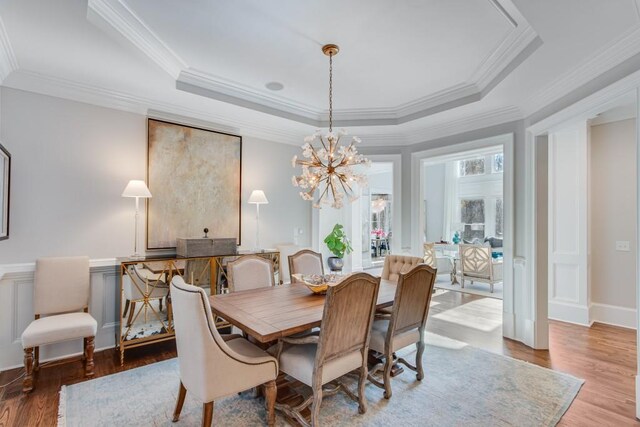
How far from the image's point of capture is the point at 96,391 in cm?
249

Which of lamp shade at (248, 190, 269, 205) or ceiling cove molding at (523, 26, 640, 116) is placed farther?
lamp shade at (248, 190, 269, 205)

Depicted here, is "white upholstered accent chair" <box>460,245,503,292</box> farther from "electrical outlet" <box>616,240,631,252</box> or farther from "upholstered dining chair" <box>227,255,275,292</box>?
"upholstered dining chair" <box>227,255,275,292</box>

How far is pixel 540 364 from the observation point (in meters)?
3.04

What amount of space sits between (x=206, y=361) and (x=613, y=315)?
5.08m

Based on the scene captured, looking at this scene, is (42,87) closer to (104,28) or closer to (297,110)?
(104,28)

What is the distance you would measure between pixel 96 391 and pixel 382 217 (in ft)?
27.2

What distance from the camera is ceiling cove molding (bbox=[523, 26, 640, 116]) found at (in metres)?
2.22

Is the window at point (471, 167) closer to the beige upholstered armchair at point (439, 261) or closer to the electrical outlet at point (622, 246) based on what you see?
the beige upholstered armchair at point (439, 261)

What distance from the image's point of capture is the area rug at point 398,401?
7.07 ft

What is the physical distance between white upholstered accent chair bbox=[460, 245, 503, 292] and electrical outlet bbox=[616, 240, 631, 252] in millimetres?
1917

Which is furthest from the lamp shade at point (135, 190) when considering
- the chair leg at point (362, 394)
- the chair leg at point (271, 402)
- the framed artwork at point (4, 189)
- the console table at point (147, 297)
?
the chair leg at point (362, 394)

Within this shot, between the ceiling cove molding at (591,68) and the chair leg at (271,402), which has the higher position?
the ceiling cove molding at (591,68)

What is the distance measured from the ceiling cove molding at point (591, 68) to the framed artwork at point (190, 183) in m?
3.50

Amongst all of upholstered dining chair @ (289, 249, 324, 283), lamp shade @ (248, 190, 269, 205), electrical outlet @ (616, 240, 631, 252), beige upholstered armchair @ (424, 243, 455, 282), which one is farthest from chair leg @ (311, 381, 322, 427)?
beige upholstered armchair @ (424, 243, 455, 282)
